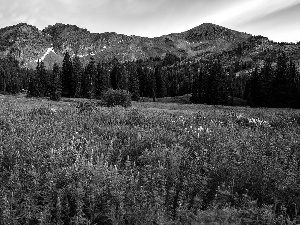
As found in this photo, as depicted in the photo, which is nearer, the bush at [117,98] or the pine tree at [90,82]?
the bush at [117,98]

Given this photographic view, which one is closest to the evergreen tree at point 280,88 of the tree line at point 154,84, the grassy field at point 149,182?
the tree line at point 154,84

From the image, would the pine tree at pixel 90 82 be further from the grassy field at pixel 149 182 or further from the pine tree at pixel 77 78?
the grassy field at pixel 149 182

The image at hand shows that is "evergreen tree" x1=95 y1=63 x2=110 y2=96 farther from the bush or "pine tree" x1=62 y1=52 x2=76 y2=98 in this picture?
the bush

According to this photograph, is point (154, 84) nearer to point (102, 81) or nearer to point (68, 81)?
point (102, 81)

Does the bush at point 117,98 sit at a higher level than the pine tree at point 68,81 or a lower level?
lower

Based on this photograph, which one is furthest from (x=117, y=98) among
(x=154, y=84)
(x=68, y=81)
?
(x=154, y=84)

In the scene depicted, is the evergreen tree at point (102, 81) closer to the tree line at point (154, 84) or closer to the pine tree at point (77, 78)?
the tree line at point (154, 84)

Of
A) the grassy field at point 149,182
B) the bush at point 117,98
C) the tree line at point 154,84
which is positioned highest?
the tree line at point 154,84

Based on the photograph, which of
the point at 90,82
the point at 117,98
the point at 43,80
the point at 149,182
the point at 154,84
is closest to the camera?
the point at 149,182

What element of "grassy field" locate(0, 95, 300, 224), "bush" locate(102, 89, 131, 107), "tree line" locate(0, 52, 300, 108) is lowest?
"grassy field" locate(0, 95, 300, 224)

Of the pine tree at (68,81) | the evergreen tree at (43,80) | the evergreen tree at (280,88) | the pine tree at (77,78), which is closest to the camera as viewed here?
the evergreen tree at (280,88)

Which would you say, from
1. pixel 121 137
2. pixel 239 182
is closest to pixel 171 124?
pixel 121 137

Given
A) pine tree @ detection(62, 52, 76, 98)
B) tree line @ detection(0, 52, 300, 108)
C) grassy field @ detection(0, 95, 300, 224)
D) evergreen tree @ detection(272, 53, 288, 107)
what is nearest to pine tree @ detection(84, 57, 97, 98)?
tree line @ detection(0, 52, 300, 108)

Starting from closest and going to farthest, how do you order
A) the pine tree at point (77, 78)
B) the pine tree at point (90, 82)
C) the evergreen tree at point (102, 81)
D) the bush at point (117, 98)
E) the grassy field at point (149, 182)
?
the grassy field at point (149, 182)
the bush at point (117, 98)
the pine tree at point (90, 82)
the pine tree at point (77, 78)
the evergreen tree at point (102, 81)
